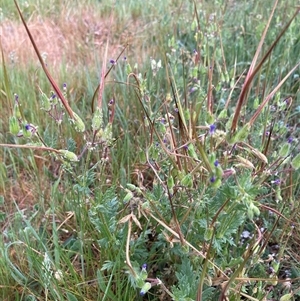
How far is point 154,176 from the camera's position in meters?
1.19

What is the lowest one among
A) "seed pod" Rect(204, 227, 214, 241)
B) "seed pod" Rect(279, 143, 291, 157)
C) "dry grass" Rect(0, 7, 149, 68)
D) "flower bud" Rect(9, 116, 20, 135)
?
"dry grass" Rect(0, 7, 149, 68)

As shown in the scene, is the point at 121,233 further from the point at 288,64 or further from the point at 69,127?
the point at 288,64

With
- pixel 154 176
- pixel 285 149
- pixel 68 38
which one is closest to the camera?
pixel 285 149

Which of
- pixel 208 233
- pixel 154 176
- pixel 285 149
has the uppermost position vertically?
pixel 285 149

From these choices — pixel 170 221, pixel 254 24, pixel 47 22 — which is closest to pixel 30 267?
pixel 170 221

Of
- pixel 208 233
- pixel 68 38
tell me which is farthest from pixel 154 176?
pixel 68 38

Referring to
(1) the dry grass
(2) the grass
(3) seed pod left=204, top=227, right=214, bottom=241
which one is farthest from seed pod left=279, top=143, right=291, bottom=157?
(1) the dry grass

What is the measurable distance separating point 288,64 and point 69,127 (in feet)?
2.85

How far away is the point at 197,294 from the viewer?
2.61 ft

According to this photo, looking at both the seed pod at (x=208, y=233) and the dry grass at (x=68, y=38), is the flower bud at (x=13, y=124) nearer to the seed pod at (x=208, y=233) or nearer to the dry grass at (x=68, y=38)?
the seed pod at (x=208, y=233)

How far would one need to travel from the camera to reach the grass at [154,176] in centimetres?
84

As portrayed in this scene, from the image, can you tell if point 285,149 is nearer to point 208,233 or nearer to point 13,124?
point 208,233

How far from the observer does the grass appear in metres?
0.84

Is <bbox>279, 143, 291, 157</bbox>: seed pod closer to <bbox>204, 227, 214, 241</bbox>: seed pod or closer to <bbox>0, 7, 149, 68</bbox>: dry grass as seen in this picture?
<bbox>204, 227, 214, 241</bbox>: seed pod
